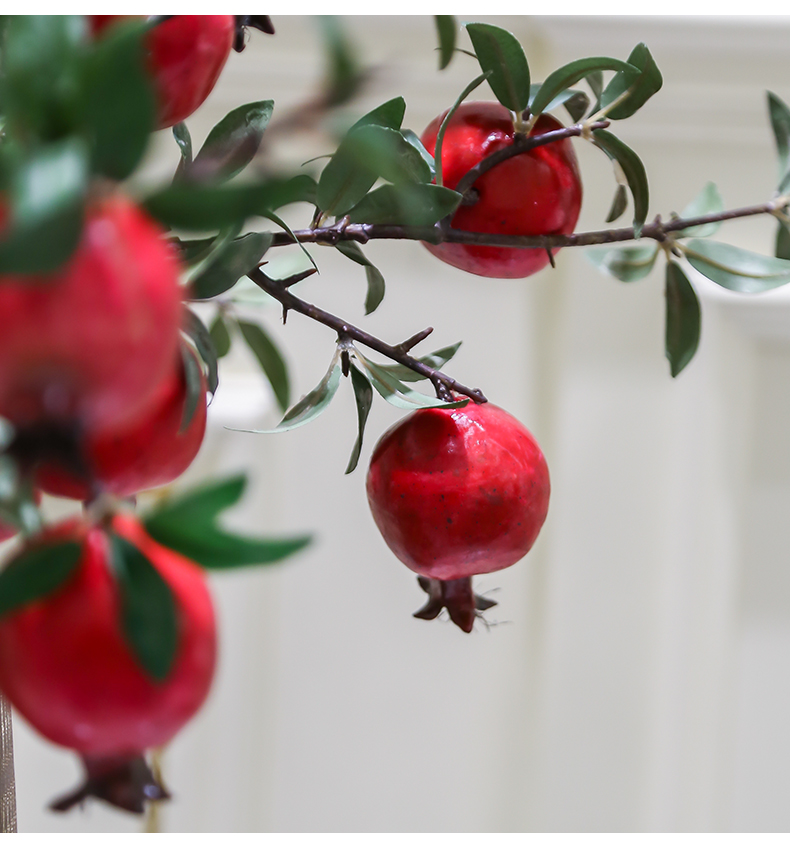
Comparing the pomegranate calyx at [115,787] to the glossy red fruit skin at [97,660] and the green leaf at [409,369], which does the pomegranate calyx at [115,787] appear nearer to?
the glossy red fruit skin at [97,660]

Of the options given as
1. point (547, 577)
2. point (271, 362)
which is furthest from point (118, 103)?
point (547, 577)

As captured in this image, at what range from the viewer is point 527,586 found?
0.82m

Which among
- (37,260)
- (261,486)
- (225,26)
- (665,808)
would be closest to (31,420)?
(37,260)

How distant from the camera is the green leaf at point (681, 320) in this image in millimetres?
286

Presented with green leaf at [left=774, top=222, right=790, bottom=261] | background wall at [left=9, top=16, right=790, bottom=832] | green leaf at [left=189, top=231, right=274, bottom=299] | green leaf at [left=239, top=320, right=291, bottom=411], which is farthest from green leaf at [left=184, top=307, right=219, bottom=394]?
background wall at [left=9, top=16, right=790, bottom=832]

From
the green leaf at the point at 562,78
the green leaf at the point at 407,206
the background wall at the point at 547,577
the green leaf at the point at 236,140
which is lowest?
the background wall at the point at 547,577

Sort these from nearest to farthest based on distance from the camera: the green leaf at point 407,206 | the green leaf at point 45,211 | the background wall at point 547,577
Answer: the green leaf at point 45,211, the green leaf at point 407,206, the background wall at point 547,577

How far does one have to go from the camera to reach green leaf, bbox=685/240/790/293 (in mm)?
288

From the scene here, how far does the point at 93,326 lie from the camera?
0.10 metres

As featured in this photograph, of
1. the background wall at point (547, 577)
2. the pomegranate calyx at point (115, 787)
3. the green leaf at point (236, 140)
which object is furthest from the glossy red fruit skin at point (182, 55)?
the background wall at point (547, 577)

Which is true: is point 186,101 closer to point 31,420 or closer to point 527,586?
point 31,420

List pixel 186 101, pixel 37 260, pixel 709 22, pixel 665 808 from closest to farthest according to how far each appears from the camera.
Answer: pixel 37 260, pixel 186 101, pixel 709 22, pixel 665 808

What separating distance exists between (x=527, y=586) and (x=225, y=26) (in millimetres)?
690

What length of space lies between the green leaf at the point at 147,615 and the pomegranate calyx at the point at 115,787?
4 cm
